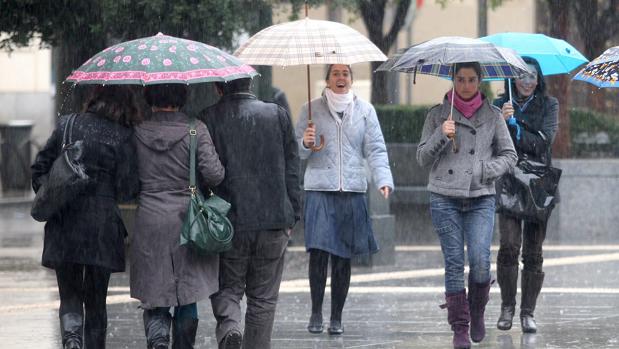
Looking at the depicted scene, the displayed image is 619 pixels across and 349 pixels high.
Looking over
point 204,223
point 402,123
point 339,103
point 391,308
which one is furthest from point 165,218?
point 402,123

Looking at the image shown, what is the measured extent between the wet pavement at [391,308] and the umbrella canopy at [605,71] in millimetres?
1605

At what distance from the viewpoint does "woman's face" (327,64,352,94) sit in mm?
8828

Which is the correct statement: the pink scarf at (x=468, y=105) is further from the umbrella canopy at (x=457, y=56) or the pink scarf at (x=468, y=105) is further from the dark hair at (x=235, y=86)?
the dark hair at (x=235, y=86)

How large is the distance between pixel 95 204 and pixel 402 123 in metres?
10.9

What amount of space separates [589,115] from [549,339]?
29.0 feet

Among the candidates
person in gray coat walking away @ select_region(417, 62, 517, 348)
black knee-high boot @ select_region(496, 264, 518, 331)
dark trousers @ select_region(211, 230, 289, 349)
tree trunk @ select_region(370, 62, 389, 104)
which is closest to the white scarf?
person in gray coat walking away @ select_region(417, 62, 517, 348)

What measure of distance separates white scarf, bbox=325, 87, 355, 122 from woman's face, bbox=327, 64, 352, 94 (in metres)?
0.04

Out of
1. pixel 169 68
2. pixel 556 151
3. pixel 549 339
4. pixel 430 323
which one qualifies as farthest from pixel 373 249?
pixel 556 151

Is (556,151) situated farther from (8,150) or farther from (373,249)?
(8,150)

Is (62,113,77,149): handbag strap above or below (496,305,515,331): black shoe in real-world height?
above

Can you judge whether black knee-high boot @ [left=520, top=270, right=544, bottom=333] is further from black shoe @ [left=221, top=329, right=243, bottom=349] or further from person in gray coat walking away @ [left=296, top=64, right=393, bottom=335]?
black shoe @ [left=221, top=329, right=243, bottom=349]

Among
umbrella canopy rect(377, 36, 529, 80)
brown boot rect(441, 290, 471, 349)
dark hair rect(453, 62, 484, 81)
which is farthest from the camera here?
dark hair rect(453, 62, 484, 81)

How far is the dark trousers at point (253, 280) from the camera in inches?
271

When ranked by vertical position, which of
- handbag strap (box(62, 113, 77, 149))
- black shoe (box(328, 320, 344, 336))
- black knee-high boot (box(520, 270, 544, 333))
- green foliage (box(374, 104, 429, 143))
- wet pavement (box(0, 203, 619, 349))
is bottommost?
wet pavement (box(0, 203, 619, 349))
